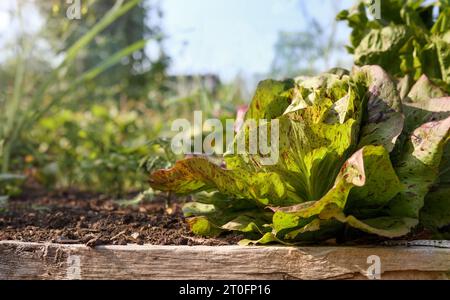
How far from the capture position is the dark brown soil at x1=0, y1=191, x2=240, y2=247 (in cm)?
130

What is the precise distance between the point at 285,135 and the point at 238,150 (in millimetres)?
125

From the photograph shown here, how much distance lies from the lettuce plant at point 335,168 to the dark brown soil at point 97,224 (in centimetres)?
10

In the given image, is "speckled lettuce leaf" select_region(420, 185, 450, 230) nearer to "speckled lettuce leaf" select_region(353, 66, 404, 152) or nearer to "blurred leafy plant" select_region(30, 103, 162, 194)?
"speckled lettuce leaf" select_region(353, 66, 404, 152)

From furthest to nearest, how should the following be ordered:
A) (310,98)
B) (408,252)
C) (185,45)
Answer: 1. (185,45)
2. (310,98)
3. (408,252)

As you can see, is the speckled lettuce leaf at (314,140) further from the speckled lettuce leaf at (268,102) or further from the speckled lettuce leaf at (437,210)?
the speckled lettuce leaf at (437,210)

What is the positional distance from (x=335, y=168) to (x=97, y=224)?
656 millimetres

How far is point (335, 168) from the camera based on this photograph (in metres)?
1.23

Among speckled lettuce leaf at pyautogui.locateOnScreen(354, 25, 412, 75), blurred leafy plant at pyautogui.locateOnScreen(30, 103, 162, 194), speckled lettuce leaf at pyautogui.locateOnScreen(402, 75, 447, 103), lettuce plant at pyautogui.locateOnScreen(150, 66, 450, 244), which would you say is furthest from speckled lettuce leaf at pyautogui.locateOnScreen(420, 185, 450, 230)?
blurred leafy plant at pyautogui.locateOnScreen(30, 103, 162, 194)

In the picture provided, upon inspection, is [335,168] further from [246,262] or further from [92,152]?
[92,152]

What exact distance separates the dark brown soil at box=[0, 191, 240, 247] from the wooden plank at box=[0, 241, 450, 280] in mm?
60

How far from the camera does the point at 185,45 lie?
12.0ft
